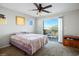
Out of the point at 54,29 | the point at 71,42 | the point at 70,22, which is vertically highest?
the point at 70,22

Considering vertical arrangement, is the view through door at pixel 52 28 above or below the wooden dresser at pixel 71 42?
above

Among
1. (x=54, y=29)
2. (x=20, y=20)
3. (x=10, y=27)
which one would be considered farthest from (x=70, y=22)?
(x=10, y=27)

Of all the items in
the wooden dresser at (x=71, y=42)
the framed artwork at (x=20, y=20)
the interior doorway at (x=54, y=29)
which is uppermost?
the framed artwork at (x=20, y=20)

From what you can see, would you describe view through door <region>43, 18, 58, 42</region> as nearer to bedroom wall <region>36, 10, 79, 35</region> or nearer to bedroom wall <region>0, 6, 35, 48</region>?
bedroom wall <region>36, 10, 79, 35</region>

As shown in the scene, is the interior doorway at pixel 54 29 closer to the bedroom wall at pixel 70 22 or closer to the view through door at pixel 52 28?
the view through door at pixel 52 28

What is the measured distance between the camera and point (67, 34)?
1689 millimetres

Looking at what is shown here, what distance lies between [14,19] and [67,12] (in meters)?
1.27

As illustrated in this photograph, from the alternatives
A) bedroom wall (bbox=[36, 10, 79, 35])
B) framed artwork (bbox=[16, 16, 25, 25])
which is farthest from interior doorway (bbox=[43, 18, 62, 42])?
framed artwork (bbox=[16, 16, 25, 25])

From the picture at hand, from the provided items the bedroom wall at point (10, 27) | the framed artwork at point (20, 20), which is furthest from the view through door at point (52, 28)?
the framed artwork at point (20, 20)

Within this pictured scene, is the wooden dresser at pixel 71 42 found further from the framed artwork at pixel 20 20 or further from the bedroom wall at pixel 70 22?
the framed artwork at pixel 20 20

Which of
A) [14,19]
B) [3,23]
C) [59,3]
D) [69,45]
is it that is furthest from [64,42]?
[3,23]

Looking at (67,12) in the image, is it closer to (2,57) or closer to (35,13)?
(35,13)

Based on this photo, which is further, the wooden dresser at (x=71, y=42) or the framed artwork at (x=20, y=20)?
the framed artwork at (x=20, y=20)

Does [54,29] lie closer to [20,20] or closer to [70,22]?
[70,22]
